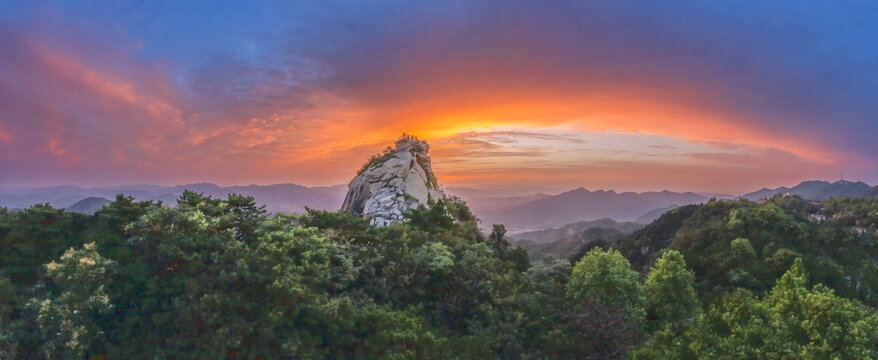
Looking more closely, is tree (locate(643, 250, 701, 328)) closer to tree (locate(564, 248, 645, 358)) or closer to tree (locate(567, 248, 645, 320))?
tree (locate(564, 248, 645, 358))

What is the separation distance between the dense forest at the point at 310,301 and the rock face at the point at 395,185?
11950 mm

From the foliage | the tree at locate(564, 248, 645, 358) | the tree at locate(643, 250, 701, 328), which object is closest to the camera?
the foliage

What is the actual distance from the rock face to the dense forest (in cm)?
1195

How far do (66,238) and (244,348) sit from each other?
9361 mm

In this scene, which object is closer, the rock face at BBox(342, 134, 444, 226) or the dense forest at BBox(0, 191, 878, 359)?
the dense forest at BBox(0, 191, 878, 359)

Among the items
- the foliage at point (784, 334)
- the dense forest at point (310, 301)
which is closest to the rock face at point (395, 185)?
the dense forest at point (310, 301)

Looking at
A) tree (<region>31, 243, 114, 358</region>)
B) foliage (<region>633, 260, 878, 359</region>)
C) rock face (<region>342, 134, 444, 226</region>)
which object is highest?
rock face (<region>342, 134, 444, 226</region>)

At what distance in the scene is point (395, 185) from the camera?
35.1m

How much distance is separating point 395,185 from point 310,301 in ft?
75.6

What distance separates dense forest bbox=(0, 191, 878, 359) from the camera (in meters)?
11.3

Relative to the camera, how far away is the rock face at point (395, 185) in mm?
32344

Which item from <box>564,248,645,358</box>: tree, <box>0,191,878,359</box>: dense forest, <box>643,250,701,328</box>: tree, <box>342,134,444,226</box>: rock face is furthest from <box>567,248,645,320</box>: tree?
<box>342,134,444,226</box>: rock face

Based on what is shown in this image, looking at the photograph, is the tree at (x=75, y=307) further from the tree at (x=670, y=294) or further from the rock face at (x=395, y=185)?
the tree at (x=670, y=294)

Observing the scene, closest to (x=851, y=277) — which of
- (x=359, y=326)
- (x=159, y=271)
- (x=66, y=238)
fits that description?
(x=359, y=326)
